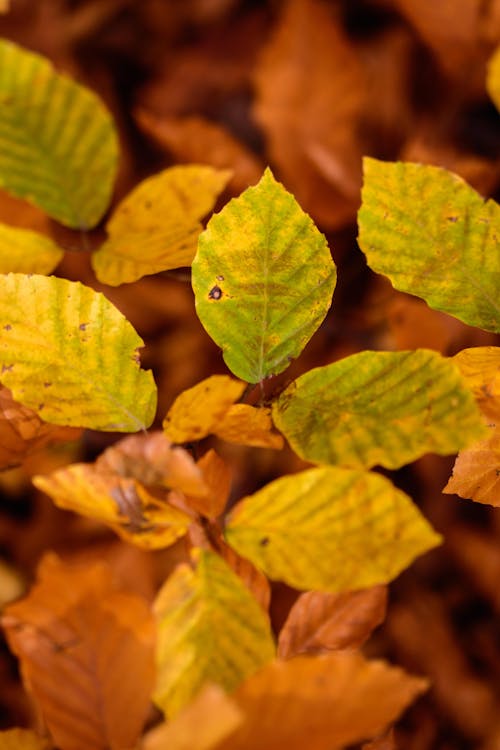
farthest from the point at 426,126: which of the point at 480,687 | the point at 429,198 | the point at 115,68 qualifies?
the point at 480,687

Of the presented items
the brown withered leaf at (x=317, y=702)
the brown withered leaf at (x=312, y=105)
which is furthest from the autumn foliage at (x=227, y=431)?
the brown withered leaf at (x=312, y=105)

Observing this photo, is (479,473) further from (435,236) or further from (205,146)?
(205,146)

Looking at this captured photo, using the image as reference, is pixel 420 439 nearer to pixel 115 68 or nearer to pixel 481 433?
pixel 481 433

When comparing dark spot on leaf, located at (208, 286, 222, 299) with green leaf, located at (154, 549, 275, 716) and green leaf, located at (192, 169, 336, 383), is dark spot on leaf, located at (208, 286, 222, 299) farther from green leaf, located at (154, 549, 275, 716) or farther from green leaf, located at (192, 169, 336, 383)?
green leaf, located at (154, 549, 275, 716)

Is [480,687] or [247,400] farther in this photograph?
[480,687]

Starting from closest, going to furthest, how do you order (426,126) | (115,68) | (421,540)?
(421,540) → (426,126) → (115,68)

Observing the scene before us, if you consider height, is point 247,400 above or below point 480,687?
above

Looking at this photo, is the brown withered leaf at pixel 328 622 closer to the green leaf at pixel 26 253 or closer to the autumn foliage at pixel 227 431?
the autumn foliage at pixel 227 431
